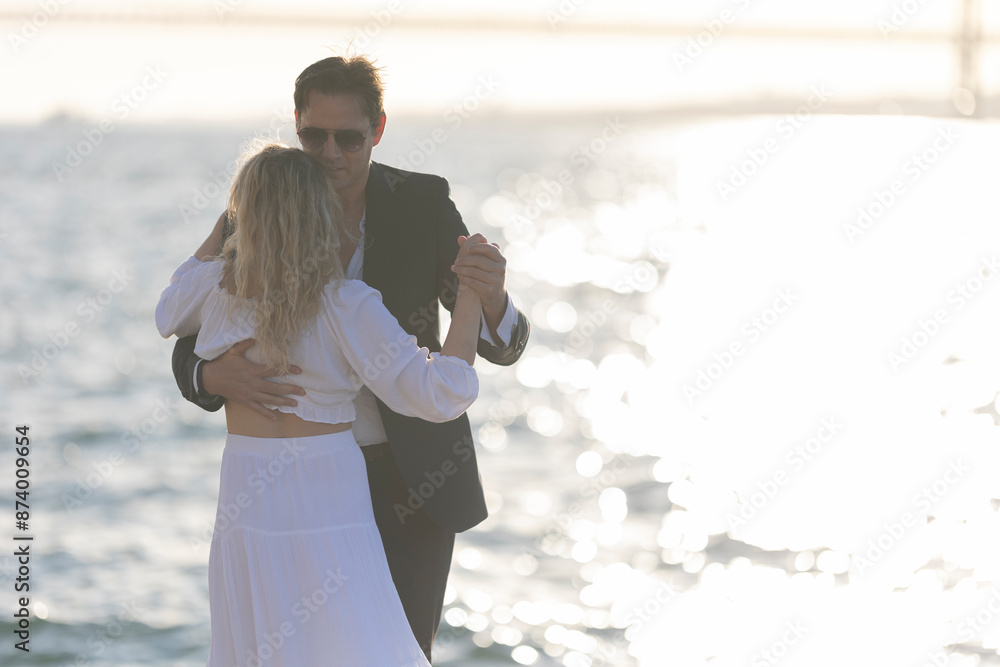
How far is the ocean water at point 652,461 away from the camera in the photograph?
216 inches

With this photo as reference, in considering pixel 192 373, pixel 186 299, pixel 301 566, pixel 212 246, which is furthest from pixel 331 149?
pixel 301 566

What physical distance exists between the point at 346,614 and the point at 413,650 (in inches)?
6.1

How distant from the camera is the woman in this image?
1898 millimetres

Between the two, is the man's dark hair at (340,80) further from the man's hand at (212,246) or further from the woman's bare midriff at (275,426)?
the woman's bare midriff at (275,426)

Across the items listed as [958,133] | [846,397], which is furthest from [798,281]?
[958,133]

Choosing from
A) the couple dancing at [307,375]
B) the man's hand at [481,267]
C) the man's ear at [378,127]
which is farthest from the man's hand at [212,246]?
the man's hand at [481,267]

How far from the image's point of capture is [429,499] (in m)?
2.39

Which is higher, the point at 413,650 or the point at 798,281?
the point at 798,281

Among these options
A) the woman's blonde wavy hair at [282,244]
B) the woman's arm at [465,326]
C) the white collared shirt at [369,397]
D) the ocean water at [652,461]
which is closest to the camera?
the woman's blonde wavy hair at [282,244]

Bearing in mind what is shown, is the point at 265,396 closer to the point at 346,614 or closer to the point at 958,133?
the point at 346,614

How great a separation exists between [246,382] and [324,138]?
0.54m

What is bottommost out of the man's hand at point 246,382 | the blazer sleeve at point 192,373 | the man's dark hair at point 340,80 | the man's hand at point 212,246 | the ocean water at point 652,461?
the man's hand at point 246,382

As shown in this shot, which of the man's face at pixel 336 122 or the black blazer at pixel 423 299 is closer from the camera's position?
the man's face at pixel 336 122

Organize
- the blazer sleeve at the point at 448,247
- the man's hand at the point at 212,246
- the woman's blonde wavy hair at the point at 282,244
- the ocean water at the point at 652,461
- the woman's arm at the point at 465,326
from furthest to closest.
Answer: the ocean water at the point at 652,461 < the blazer sleeve at the point at 448,247 < the man's hand at the point at 212,246 < the woman's arm at the point at 465,326 < the woman's blonde wavy hair at the point at 282,244
